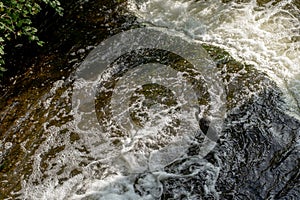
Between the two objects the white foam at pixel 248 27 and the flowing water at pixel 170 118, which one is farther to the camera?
the white foam at pixel 248 27

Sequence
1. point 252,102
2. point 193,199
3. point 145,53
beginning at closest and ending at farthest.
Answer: point 193,199 < point 252,102 < point 145,53

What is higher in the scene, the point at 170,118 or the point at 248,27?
the point at 248,27

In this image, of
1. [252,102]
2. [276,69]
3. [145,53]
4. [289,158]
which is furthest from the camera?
[145,53]

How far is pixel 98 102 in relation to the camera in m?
6.21

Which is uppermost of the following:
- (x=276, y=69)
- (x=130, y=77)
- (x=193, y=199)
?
(x=130, y=77)

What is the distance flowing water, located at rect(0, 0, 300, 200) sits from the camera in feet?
16.3

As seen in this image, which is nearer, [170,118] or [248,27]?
[170,118]

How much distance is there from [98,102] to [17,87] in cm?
174

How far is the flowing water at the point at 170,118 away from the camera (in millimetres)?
4957

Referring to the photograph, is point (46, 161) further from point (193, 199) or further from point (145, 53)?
point (145, 53)

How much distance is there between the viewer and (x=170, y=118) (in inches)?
228

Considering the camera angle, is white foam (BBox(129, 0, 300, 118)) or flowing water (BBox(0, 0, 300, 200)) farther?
white foam (BBox(129, 0, 300, 118))

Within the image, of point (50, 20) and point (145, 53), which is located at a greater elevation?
point (50, 20)

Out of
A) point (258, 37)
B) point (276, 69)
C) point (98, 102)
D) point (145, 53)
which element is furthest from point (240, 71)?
point (98, 102)
